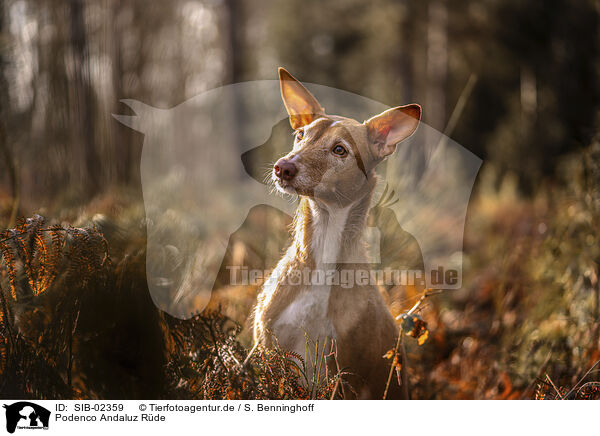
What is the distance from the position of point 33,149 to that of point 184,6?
146 centimetres

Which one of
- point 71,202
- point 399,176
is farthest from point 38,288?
point 399,176

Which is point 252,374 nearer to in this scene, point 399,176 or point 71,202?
point 71,202

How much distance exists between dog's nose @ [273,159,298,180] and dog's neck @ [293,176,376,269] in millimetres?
233

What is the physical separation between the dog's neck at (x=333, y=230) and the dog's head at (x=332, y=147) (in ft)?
0.14

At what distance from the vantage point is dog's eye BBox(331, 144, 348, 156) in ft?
5.86

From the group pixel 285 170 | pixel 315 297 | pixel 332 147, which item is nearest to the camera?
pixel 285 170

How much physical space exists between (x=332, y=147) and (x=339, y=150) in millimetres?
30

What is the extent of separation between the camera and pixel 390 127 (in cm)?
180

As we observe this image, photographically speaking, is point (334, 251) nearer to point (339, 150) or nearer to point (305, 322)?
point (305, 322)
